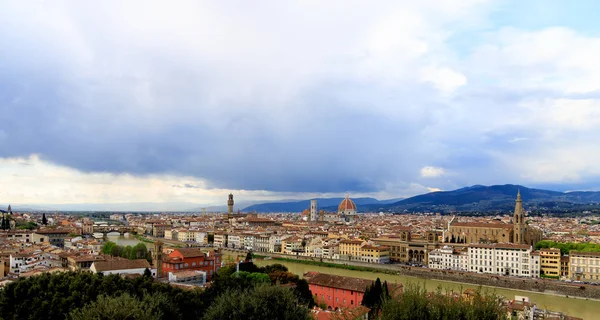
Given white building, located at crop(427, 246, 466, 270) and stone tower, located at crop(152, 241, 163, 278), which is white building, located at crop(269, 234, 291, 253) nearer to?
white building, located at crop(427, 246, 466, 270)

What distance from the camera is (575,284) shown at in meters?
22.5

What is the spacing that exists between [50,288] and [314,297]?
925cm

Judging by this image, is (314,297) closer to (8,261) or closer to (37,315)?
(37,315)

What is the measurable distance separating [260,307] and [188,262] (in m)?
11.9

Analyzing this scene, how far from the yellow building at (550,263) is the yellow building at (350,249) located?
11.8 metres

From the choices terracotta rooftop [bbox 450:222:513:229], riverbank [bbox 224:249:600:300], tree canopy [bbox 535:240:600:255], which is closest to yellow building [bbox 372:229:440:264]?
riverbank [bbox 224:249:600:300]

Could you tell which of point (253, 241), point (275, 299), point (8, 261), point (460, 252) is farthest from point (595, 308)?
point (253, 241)

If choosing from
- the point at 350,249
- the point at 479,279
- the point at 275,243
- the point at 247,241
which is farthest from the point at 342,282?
the point at 247,241

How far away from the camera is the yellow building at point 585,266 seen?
24453 millimetres

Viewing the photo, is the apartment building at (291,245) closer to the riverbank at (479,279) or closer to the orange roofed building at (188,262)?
the riverbank at (479,279)

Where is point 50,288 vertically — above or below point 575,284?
above

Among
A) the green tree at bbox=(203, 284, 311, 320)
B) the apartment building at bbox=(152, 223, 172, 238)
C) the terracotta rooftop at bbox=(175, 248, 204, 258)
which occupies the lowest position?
the apartment building at bbox=(152, 223, 172, 238)

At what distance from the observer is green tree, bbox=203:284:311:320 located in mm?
8969

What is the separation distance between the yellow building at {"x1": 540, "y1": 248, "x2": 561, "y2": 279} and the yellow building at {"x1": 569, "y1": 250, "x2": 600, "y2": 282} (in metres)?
0.97
